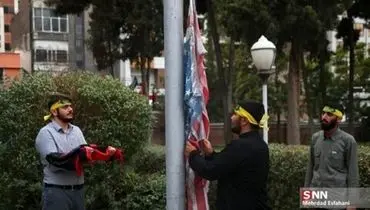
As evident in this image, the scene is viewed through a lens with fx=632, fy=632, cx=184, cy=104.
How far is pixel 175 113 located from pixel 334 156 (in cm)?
221

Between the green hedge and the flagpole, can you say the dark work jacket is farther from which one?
the green hedge

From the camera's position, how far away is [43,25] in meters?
74.9

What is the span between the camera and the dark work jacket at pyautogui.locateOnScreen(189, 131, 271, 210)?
4383 millimetres

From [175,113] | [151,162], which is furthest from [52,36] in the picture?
[175,113]

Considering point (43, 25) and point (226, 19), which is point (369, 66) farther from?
point (43, 25)

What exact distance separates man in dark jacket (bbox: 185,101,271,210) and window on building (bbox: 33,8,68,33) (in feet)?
235

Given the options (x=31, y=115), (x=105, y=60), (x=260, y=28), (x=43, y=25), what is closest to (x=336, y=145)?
(x=31, y=115)

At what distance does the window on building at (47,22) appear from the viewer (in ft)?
244

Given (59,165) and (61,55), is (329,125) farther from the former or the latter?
(61,55)

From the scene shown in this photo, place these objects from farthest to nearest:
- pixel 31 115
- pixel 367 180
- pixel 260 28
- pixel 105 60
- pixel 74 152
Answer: pixel 105 60 → pixel 260 28 → pixel 31 115 → pixel 367 180 → pixel 74 152

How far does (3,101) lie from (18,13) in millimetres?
74700

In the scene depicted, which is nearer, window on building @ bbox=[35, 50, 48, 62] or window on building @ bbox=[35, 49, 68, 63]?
window on building @ bbox=[35, 50, 48, 62]

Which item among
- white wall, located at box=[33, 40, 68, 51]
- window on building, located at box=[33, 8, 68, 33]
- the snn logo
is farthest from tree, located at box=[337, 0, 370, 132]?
window on building, located at box=[33, 8, 68, 33]

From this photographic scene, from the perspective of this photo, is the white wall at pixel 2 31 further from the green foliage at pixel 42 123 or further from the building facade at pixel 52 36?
the green foliage at pixel 42 123
